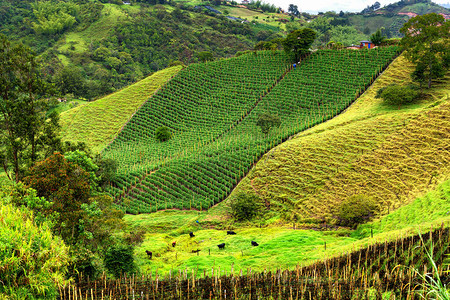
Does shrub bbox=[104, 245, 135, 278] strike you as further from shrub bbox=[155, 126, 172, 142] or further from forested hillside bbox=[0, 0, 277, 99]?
forested hillside bbox=[0, 0, 277, 99]

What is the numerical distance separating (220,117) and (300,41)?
20.2 metres

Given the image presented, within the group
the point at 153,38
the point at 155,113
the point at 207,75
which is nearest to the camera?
the point at 155,113

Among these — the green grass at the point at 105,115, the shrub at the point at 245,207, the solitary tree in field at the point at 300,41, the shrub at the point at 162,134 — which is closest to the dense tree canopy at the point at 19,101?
the shrub at the point at 245,207

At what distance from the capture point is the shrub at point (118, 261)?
48.0 ft

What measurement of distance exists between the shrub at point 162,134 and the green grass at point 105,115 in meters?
6.55

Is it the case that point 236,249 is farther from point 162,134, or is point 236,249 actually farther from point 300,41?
point 300,41

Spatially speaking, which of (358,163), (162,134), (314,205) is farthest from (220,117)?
(314,205)

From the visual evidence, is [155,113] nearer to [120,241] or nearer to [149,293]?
[120,241]

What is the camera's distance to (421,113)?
2939 centimetres

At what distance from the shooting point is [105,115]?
2062 inches

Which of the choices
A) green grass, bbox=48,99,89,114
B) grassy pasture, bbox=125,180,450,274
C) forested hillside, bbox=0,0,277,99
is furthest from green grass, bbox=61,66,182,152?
forested hillside, bbox=0,0,277,99

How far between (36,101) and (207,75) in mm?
40989

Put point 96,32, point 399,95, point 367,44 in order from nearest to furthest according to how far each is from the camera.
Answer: point 399,95 → point 367,44 → point 96,32

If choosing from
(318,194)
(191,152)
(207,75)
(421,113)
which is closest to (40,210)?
A: (318,194)
